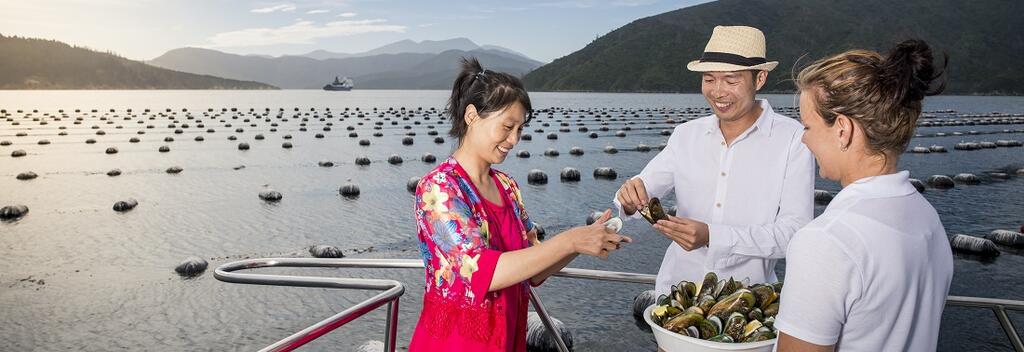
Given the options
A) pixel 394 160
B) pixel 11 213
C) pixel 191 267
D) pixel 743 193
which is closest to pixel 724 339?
pixel 743 193

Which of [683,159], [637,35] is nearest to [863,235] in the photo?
[683,159]

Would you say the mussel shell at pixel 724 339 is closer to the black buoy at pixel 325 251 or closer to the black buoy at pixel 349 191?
the black buoy at pixel 325 251

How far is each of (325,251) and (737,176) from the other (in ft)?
27.4

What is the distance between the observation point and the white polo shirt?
6.08 feet

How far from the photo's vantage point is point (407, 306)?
8.56 m

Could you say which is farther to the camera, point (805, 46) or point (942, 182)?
point (805, 46)

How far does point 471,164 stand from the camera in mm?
2865

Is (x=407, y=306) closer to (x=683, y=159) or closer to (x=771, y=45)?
(x=683, y=159)

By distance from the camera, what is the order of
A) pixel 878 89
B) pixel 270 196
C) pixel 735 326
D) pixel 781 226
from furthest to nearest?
pixel 270 196, pixel 781 226, pixel 735 326, pixel 878 89

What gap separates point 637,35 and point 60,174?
188633 millimetres

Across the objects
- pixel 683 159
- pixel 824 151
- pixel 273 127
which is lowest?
pixel 273 127

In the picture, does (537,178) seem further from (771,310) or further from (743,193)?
(771,310)

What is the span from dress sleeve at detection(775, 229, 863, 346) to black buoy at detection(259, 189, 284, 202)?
50.1ft

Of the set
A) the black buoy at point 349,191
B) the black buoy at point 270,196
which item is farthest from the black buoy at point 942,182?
the black buoy at point 270,196
